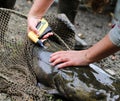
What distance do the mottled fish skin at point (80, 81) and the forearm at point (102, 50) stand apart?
0.62 feet

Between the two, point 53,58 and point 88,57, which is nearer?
point 88,57

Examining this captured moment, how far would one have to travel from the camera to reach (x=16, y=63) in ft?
12.0

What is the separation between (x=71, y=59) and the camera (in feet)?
10.4

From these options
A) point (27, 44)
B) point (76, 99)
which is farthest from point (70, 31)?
point (76, 99)

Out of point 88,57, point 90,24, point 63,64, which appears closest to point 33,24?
point 63,64

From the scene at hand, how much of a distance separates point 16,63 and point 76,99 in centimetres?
83

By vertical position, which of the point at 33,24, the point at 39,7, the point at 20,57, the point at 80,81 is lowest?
the point at 80,81

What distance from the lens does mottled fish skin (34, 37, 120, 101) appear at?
3.03 metres

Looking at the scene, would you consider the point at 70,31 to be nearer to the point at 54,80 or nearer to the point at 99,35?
the point at 54,80

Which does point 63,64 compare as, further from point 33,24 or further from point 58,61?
point 33,24

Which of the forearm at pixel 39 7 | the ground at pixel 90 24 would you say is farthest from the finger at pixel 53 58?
the ground at pixel 90 24

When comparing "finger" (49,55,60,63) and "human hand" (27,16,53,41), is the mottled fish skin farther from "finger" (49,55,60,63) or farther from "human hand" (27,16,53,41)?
"human hand" (27,16,53,41)

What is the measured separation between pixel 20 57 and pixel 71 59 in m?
0.71

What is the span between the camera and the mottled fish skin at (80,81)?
3.03 metres
